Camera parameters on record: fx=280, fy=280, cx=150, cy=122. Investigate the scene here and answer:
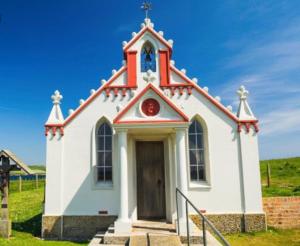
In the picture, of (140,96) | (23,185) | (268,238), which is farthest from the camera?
(23,185)

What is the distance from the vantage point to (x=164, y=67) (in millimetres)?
11281

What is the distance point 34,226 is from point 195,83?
353 inches

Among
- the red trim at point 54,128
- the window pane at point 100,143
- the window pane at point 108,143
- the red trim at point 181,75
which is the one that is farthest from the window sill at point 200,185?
the red trim at point 54,128

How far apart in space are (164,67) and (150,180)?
451 cm

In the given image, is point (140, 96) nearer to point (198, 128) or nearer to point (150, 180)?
point (198, 128)

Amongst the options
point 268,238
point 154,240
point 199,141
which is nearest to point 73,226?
point 154,240

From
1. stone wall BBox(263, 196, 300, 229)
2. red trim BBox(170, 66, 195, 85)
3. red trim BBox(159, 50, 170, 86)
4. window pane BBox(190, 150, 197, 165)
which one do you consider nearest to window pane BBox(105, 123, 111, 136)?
red trim BBox(159, 50, 170, 86)

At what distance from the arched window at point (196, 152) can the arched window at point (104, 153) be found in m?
3.14

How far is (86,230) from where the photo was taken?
33.4 ft

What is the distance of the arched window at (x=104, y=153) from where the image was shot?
10.7 m

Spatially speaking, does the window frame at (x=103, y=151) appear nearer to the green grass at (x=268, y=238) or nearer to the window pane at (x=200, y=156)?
the window pane at (x=200, y=156)

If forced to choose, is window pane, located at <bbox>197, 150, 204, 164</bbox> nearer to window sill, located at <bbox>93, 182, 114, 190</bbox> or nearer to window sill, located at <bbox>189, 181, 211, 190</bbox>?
window sill, located at <bbox>189, 181, 211, 190</bbox>

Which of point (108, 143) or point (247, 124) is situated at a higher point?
point (247, 124)

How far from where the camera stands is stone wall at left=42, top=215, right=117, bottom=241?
33.1ft
